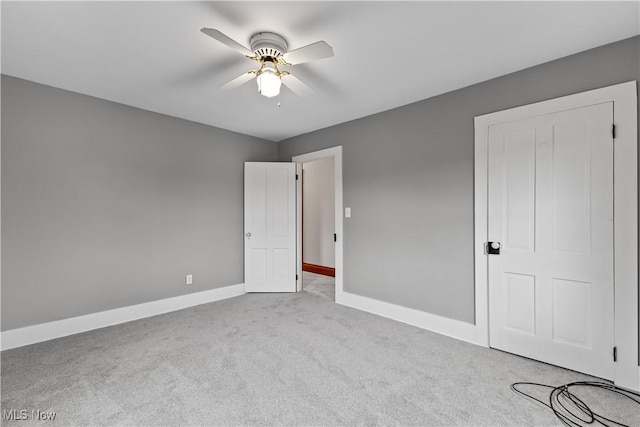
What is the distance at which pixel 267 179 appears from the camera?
4496mm

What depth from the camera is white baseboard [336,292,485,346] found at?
9.20 feet

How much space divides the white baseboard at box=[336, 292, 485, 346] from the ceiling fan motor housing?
2.84 m

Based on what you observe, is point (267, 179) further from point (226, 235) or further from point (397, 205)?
point (397, 205)

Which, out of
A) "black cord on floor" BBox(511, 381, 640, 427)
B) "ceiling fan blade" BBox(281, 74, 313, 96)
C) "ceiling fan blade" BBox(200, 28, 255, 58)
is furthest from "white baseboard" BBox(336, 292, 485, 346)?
"ceiling fan blade" BBox(200, 28, 255, 58)

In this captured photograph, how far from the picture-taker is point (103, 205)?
10.3 feet

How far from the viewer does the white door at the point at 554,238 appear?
2131mm

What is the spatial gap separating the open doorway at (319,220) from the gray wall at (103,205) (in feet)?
7.22

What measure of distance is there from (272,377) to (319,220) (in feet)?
13.8

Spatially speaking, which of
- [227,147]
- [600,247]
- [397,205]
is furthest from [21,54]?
[600,247]

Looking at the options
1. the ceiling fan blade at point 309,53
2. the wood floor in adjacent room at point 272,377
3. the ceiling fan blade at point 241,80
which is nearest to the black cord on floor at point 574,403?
the wood floor in adjacent room at point 272,377

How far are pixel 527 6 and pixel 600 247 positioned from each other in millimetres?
1746

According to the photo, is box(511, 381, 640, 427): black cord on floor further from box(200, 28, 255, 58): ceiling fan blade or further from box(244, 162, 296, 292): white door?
box(244, 162, 296, 292): white door

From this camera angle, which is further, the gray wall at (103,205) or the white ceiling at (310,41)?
the gray wall at (103,205)

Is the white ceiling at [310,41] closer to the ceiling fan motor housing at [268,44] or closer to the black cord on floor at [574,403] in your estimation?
the ceiling fan motor housing at [268,44]
